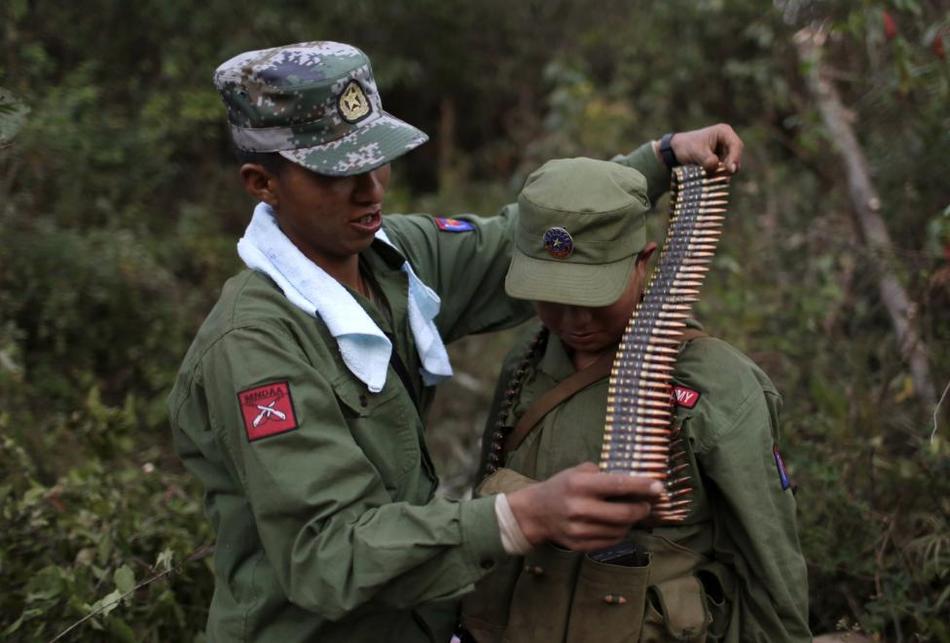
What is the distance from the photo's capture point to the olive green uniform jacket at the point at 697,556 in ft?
9.40

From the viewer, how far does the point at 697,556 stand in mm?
2998

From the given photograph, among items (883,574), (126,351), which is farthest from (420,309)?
(126,351)

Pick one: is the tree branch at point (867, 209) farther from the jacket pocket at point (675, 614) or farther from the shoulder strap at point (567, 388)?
the jacket pocket at point (675, 614)

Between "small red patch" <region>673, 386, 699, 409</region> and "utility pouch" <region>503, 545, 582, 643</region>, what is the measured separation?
0.51 m

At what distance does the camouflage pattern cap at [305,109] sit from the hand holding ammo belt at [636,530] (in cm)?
86

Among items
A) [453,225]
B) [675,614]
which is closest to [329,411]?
[675,614]

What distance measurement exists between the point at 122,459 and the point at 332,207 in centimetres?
315

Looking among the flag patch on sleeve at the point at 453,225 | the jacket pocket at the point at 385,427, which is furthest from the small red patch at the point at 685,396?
the flag patch on sleeve at the point at 453,225

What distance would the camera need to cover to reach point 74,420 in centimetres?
556

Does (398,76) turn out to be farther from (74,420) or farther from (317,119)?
(317,119)

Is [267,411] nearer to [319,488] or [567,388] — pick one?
[319,488]

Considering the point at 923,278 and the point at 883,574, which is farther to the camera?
the point at 923,278

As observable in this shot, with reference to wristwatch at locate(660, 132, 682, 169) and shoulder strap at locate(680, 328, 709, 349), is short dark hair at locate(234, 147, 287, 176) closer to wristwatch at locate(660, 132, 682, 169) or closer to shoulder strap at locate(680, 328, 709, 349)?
shoulder strap at locate(680, 328, 709, 349)

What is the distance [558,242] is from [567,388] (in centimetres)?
46
